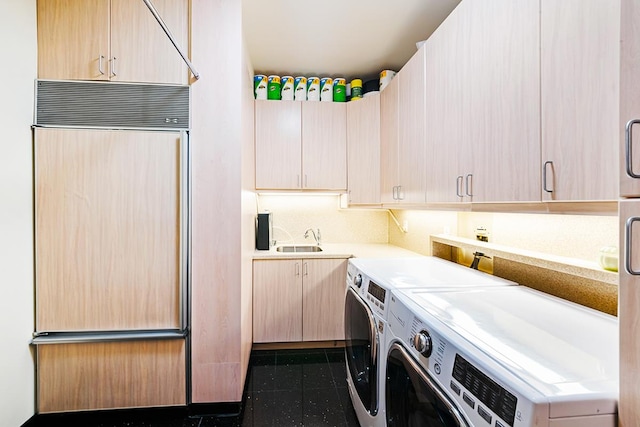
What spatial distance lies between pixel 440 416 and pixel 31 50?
2525 millimetres

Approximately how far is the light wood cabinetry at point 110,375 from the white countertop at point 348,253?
1018 millimetres

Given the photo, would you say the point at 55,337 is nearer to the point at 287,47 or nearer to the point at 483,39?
the point at 287,47

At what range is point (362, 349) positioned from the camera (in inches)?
62.0

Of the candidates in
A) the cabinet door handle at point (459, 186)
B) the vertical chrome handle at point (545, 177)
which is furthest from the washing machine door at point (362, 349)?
the vertical chrome handle at point (545, 177)

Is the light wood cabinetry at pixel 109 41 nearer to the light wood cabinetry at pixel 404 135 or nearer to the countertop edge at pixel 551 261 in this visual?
the light wood cabinetry at pixel 404 135

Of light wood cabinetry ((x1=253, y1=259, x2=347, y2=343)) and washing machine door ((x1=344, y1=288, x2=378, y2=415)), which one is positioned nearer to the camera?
washing machine door ((x1=344, y1=288, x2=378, y2=415))

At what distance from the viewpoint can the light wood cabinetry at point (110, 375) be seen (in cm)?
173

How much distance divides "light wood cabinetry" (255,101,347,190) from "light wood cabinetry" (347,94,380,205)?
0.07 m

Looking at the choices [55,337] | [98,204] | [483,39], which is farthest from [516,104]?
[55,337]

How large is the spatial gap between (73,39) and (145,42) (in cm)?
38

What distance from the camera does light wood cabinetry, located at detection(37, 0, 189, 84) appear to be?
5.61 feet

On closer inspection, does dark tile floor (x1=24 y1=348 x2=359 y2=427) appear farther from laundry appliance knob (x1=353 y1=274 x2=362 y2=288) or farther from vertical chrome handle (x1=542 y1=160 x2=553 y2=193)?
vertical chrome handle (x1=542 y1=160 x2=553 y2=193)

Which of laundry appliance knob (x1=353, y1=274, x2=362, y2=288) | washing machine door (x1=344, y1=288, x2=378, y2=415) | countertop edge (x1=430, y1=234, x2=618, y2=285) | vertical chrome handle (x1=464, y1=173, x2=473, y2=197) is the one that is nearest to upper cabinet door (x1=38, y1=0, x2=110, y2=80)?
laundry appliance knob (x1=353, y1=274, x2=362, y2=288)

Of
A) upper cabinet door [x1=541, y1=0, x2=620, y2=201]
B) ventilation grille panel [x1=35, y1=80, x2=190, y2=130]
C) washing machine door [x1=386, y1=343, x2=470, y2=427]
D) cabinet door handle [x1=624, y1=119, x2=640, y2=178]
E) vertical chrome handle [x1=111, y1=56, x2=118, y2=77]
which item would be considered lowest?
washing machine door [x1=386, y1=343, x2=470, y2=427]
